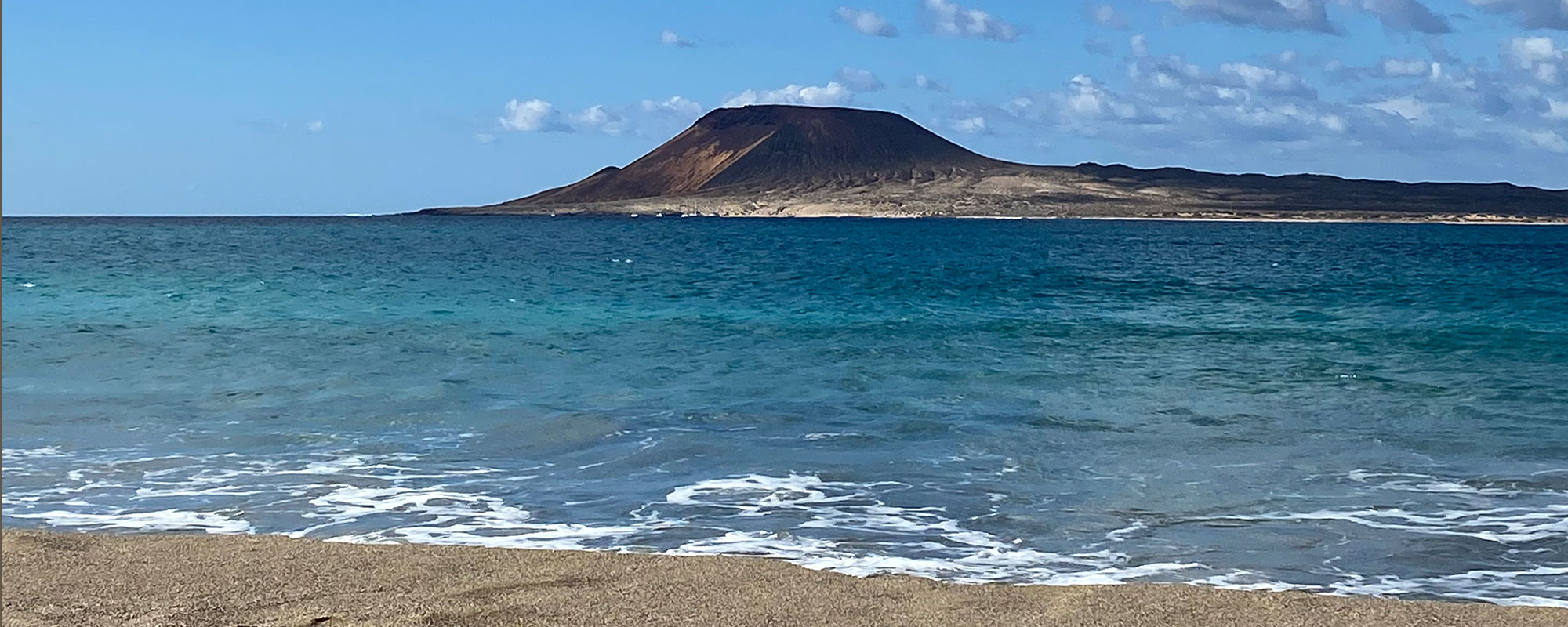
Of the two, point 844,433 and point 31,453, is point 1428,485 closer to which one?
point 844,433

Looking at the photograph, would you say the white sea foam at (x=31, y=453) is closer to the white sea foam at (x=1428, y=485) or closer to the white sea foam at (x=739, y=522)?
the white sea foam at (x=739, y=522)

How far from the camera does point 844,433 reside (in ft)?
37.3

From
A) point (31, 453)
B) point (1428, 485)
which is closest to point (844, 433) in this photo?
point (1428, 485)

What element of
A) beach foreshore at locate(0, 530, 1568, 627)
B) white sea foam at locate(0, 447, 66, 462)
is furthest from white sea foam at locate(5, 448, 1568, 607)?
white sea foam at locate(0, 447, 66, 462)

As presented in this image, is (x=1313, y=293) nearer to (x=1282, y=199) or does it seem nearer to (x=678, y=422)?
(x=678, y=422)

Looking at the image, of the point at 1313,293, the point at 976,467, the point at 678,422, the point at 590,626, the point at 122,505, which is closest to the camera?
the point at 590,626

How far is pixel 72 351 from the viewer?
18.2m

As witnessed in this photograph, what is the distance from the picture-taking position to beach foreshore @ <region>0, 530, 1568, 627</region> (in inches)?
213

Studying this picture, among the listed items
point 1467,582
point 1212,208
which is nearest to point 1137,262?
point 1467,582

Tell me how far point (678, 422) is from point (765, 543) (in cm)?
479

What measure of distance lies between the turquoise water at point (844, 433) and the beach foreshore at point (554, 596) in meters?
0.57

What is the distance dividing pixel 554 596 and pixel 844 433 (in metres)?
5.79

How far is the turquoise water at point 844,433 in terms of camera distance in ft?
24.2

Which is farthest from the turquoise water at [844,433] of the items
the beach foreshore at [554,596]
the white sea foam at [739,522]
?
the beach foreshore at [554,596]
